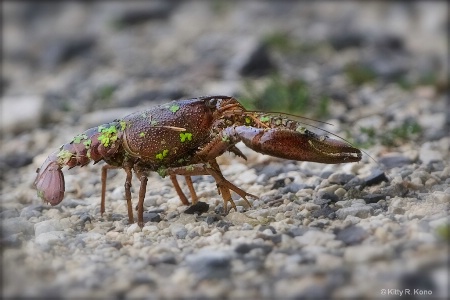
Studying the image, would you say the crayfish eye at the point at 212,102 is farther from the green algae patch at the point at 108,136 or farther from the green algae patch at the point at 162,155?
the green algae patch at the point at 108,136

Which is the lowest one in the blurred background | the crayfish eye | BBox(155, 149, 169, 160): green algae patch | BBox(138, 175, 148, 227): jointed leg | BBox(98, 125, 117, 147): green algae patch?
BBox(138, 175, 148, 227): jointed leg

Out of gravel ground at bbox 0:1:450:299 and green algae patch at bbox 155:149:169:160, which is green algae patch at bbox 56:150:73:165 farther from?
green algae patch at bbox 155:149:169:160

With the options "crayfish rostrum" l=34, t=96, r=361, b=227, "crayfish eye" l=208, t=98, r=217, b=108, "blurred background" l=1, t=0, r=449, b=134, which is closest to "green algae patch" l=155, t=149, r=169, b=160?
"crayfish rostrum" l=34, t=96, r=361, b=227

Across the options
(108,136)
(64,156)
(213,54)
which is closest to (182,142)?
A: (108,136)

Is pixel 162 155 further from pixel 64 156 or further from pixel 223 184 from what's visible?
pixel 64 156

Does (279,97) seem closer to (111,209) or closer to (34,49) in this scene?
(111,209)

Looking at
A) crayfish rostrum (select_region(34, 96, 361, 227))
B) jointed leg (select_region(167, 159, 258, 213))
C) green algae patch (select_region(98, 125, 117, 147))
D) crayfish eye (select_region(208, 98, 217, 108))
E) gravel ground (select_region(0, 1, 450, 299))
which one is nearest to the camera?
gravel ground (select_region(0, 1, 450, 299))
